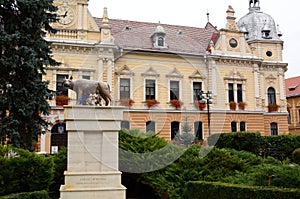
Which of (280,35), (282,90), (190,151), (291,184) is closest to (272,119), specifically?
(282,90)

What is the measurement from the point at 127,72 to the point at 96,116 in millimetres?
19673

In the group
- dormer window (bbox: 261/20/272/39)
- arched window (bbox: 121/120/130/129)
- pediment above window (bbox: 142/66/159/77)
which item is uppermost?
dormer window (bbox: 261/20/272/39)

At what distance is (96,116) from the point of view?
41.5 feet

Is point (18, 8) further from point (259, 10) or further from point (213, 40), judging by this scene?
point (259, 10)

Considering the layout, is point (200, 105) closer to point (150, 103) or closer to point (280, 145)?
point (150, 103)

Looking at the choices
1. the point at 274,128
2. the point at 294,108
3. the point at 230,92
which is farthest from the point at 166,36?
the point at 294,108

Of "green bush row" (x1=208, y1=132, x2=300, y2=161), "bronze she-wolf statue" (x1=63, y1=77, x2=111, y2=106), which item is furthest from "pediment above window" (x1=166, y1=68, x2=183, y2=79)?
"bronze she-wolf statue" (x1=63, y1=77, x2=111, y2=106)

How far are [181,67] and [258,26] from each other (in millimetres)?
12020

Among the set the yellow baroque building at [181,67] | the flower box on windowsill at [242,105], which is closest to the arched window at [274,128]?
the yellow baroque building at [181,67]

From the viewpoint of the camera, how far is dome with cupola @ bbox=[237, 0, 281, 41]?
39969 mm

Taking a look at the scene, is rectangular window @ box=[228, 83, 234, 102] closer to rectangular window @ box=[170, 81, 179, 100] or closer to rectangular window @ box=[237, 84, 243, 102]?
rectangular window @ box=[237, 84, 243, 102]

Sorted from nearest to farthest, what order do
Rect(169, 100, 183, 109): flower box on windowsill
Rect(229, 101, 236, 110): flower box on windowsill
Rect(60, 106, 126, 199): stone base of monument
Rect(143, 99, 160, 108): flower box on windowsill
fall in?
Rect(60, 106, 126, 199): stone base of monument
Rect(143, 99, 160, 108): flower box on windowsill
Rect(169, 100, 183, 109): flower box on windowsill
Rect(229, 101, 236, 110): flower box on windowsill

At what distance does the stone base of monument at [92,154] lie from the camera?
12.3 metres

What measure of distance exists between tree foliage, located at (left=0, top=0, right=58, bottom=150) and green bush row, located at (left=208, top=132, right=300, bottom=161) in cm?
991
